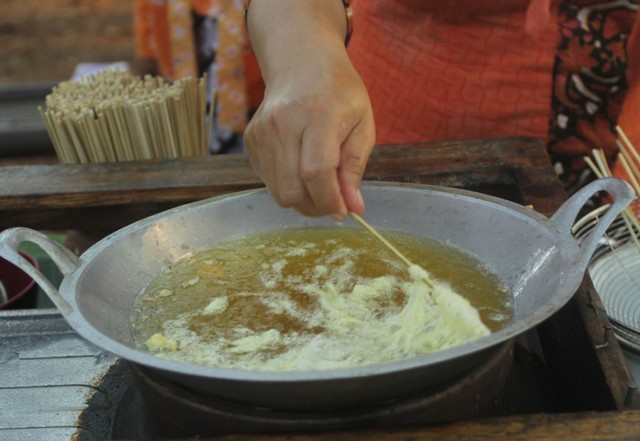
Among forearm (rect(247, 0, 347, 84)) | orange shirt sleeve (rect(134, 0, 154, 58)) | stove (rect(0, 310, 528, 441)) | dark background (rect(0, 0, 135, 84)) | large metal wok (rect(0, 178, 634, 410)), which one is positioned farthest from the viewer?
dark background (rect(0, 0, 135, 84))

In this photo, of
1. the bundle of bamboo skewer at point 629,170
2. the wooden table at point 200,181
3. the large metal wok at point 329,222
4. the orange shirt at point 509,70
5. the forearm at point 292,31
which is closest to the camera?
the large metal wok at point 329,222

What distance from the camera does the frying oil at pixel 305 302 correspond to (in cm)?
117

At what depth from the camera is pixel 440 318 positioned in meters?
1.17

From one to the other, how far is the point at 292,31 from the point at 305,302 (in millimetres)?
619

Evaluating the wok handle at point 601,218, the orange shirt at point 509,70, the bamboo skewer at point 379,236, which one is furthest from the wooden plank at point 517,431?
the orange shirt at point 509,70

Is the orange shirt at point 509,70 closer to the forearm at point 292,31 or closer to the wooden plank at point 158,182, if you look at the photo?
the wooden plank at point 158,182

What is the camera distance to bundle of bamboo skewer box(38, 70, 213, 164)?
2113 mm

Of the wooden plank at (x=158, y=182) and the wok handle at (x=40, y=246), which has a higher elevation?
the wok handle at (x=40, y=246)

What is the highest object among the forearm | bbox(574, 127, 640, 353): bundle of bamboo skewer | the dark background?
the forearm

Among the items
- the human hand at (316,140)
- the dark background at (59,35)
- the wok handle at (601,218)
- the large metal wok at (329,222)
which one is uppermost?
the human hand at (316,140)

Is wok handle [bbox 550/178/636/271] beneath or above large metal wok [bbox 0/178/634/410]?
above

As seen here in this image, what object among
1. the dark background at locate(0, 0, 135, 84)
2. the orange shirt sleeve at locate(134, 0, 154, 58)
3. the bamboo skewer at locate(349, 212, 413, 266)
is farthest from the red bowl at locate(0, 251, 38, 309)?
the dark background at locate(0, 0, 135, 84)

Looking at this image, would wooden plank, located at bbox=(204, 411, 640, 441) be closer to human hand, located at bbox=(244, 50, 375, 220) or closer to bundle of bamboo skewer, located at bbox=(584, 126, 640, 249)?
human hand, located at bbox=(244, 50, 375, 220)

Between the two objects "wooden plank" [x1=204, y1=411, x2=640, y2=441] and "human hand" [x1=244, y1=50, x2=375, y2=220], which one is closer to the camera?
"wooden plank" [x1=204, y1=411, x2=640, y2=441]
